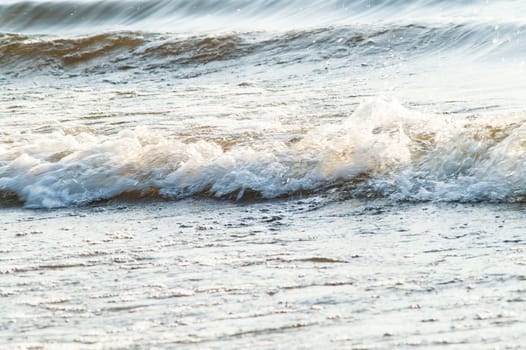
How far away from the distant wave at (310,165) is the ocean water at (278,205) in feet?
0.04

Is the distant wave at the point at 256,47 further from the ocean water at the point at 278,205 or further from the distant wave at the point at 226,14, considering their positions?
the distant wave at the point at 226,14

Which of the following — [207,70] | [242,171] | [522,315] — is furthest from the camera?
[207,70]

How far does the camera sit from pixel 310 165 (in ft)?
15.9

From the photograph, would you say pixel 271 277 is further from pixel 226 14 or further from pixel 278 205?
pixel 226 14

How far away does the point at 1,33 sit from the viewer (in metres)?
13.3

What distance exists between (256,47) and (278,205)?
613cm

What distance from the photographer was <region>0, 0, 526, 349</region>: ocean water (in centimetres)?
286

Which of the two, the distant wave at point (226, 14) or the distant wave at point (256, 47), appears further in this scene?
the distant wave at point (226, 14)

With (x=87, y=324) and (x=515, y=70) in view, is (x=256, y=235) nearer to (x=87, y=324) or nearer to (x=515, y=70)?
(x=87, y=324)

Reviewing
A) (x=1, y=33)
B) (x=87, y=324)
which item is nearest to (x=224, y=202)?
(x=87, y=324)

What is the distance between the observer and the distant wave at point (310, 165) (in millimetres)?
4445

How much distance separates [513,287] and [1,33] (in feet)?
37.5

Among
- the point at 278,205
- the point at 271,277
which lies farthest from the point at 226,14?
the point at 271,277

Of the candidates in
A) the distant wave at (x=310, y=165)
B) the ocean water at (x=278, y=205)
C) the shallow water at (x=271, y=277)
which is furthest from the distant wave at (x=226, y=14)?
the shallow water at (x=271, y=277)
